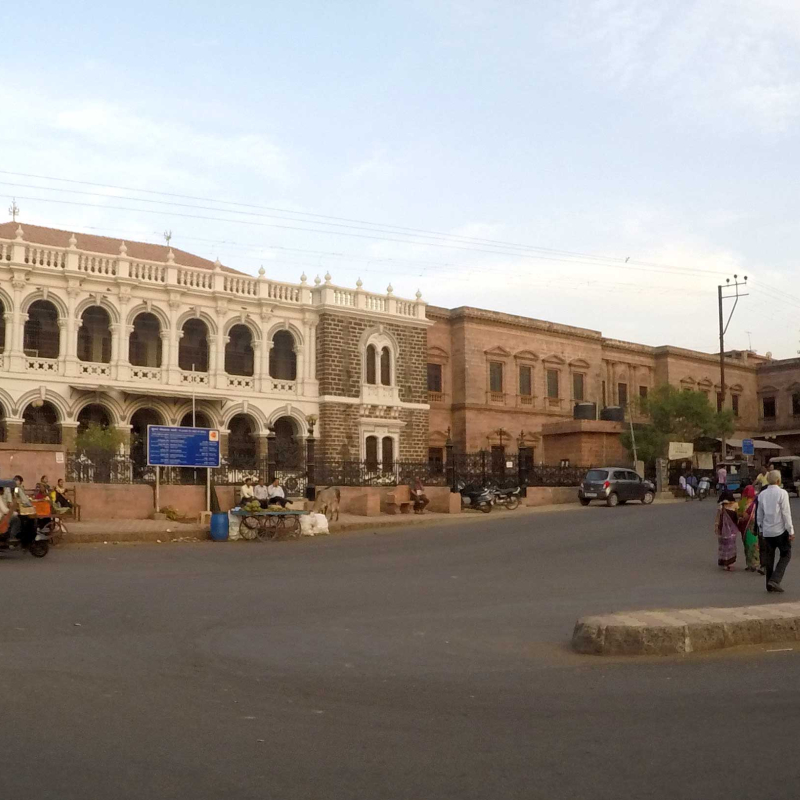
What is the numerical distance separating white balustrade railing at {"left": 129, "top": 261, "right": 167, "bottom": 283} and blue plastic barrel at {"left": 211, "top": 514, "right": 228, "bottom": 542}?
17.6 metres

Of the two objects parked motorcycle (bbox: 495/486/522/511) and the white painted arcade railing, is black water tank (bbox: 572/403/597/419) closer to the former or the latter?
the white painted arcade railing

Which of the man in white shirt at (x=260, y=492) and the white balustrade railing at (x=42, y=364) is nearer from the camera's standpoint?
the man in white shirt at (x=260, y=492)

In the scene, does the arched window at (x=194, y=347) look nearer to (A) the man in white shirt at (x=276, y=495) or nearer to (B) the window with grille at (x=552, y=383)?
(A) the man in white shirt at (x=276, y=495)

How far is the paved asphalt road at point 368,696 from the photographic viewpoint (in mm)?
4422

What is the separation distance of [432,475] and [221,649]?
24524mm

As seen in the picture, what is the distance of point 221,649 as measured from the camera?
25.9ft

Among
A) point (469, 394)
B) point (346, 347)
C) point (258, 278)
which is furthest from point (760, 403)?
point (258, 278)

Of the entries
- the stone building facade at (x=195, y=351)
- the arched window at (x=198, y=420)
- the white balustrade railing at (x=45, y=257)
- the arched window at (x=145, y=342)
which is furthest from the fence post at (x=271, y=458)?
the white balustrade railing at (x=45, y=257)

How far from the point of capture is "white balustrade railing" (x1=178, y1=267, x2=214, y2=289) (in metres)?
38.2

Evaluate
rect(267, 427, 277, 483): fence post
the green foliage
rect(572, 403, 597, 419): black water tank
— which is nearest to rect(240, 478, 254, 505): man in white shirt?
rect(267, 427, 277, 483): fence post

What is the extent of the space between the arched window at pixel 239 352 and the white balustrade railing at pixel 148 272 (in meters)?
3.80

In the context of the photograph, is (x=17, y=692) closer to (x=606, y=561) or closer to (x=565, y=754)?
(x=565, y=754)

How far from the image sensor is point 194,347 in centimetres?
3900

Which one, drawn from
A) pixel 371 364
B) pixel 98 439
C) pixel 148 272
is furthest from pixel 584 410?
pixel 98 439
